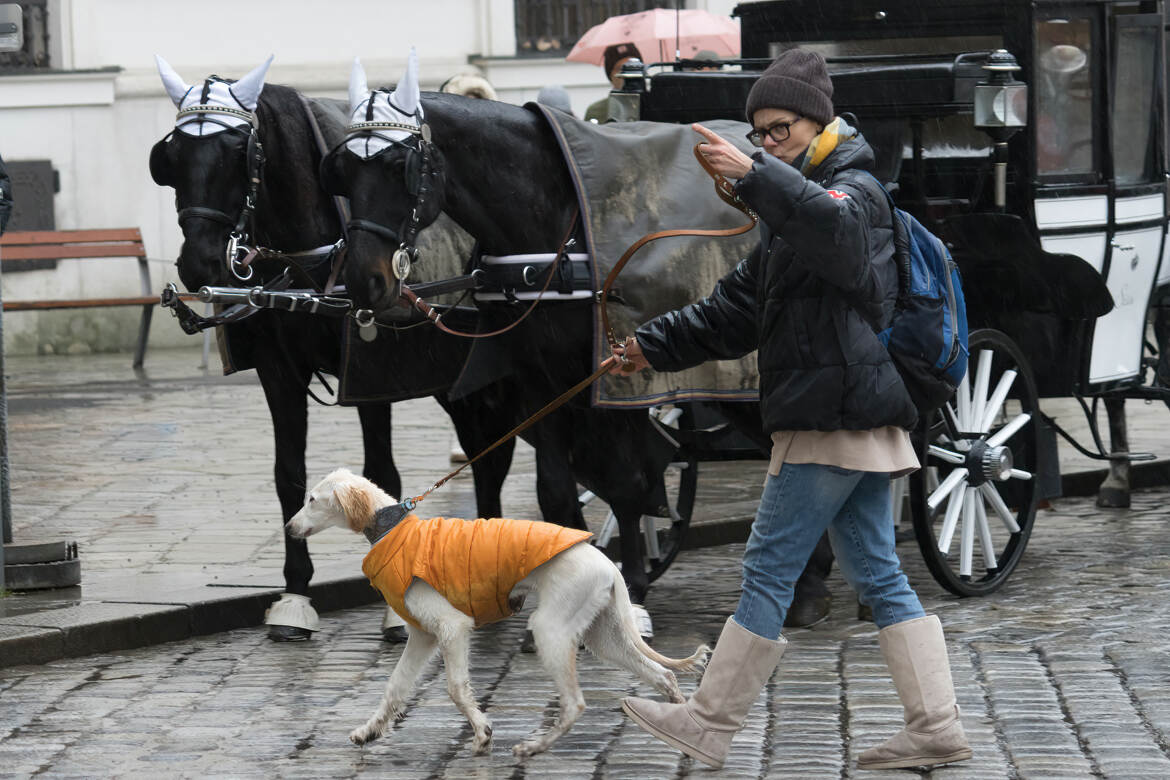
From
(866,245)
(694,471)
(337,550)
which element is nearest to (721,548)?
(694,471)

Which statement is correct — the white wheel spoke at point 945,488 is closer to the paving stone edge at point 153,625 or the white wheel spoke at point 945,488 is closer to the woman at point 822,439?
the paving stone edge at point 153,625

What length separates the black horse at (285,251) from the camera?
255 inches

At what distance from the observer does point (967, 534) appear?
24.8 feet

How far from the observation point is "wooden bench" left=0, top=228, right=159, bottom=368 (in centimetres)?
1734

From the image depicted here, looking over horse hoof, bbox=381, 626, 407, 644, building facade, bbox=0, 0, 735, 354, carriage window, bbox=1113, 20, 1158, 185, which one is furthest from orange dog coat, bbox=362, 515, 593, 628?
building facade, bbox=0, 0, 735, 354

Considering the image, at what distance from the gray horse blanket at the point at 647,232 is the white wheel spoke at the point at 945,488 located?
976mm

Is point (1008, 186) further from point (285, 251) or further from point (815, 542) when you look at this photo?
point (815, 542)

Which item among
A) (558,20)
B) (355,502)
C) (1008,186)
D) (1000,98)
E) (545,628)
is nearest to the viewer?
(545,628)

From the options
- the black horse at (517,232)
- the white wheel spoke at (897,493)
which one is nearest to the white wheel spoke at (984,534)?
the white wheel spoke at (897,493)

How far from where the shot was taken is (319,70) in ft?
60.7

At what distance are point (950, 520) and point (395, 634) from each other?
7.39 ft

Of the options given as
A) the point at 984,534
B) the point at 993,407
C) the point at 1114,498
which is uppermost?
the point at 993,407

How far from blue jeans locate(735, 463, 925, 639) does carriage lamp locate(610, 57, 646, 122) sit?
140 inches

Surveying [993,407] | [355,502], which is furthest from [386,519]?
[993,407]
